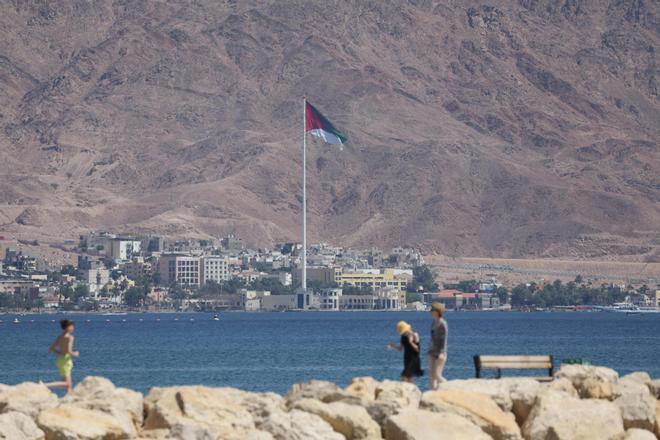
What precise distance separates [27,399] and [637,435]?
30.4ft

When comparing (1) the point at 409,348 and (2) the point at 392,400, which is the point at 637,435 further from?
(1) the point at 409,348

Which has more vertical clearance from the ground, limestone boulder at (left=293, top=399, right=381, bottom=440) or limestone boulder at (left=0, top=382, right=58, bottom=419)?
limestone boulder at (left=0, top=382, right=58, bottom=419)

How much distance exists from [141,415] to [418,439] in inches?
176

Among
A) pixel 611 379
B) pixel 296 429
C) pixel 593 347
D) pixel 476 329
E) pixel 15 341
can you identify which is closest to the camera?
pixel 296 429

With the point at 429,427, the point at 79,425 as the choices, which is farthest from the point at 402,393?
the point at 79,425

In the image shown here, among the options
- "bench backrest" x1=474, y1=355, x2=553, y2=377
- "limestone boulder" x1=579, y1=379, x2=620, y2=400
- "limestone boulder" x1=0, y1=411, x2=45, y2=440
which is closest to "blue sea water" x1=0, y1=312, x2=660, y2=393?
"bench backrest" x1=474, y1=355, x2=553, y2=377

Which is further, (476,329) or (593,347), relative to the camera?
(476,329)

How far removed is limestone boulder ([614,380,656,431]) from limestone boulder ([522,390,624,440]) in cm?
35

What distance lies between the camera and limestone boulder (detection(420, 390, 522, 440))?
2769 centimetres

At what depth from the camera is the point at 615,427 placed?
28344 mm

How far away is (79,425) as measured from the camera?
2630 cm

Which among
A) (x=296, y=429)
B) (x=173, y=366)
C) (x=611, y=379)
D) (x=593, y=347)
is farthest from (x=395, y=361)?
(x=296, y=429)

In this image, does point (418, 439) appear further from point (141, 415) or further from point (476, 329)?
point (476, 329)

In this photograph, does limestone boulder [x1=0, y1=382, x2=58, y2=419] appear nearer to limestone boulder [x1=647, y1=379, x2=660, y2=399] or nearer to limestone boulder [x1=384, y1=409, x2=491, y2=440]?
limestone boulder [x1=384, y1=409, x2=491, y2=440]
